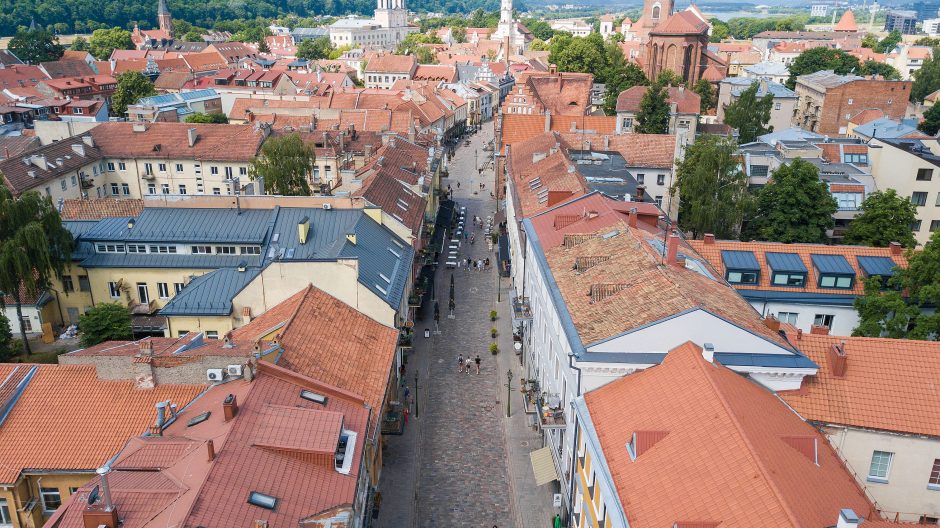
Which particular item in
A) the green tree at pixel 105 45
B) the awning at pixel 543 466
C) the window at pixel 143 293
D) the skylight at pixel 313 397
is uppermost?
the green tree at pixel 105 45

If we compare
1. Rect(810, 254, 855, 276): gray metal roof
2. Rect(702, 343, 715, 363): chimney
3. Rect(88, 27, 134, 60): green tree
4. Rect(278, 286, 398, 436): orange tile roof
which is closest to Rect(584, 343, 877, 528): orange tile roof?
Rect(702, 343, 715, 363): chimney

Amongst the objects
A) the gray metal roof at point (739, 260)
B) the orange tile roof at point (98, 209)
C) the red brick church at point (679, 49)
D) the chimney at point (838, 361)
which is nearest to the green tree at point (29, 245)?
the orange tile roof at point (98, 209)

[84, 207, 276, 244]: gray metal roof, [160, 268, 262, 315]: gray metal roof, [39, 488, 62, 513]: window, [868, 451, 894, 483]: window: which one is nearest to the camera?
[39, 488, 62, 513]: window

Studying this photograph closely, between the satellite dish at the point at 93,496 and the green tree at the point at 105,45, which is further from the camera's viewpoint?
the green tree at the point at 105,45

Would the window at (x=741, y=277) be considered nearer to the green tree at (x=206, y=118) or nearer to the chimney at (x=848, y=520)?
the chimney at (x=848, y=520)

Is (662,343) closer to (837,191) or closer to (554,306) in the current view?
(554,306)

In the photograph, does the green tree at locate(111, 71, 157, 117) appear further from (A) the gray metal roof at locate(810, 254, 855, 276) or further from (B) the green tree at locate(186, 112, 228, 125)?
(A) the gray metal roof at locate(810, 254, 855, 276)
